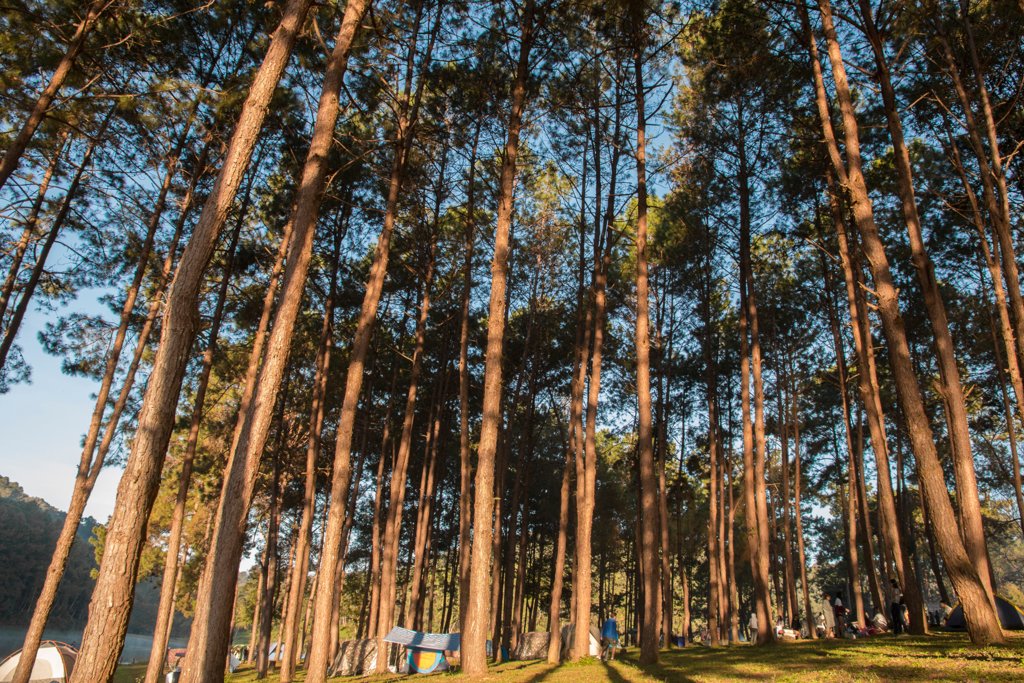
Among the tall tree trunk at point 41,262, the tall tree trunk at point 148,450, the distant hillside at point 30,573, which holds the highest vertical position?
the tall tree trunk at point 41,262

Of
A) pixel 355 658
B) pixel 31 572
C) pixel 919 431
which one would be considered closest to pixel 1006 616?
pixel 919 431

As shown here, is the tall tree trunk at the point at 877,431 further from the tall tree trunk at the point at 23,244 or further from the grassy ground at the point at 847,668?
the tall tree trunk at the point at 23,244

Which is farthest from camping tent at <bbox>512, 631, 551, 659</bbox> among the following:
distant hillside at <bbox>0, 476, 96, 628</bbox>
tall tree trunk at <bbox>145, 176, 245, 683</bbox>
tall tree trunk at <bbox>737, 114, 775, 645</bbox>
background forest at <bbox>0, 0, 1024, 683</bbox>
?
distant hillside at <bbox>0, 476, 96, 628</bbox>

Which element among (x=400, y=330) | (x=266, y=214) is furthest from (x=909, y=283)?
(x=266, y=214)

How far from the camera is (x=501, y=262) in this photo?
29.6 feet

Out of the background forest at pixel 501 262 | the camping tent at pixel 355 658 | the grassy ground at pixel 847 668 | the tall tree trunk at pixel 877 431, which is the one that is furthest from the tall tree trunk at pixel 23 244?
the tall tree trunk at pixel 877 431

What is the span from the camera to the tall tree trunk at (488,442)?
7.44 m

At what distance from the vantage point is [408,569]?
985 inches

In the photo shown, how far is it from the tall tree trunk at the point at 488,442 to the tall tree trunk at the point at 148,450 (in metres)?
3.19

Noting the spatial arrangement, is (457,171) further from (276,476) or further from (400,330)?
(276,476)

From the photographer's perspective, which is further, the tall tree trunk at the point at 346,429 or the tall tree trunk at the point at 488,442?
the tall tree trunk at the point at 346,429

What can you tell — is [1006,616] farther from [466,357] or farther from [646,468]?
[466,357]

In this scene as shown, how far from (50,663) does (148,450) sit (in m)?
14.5

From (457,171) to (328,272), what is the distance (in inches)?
174
